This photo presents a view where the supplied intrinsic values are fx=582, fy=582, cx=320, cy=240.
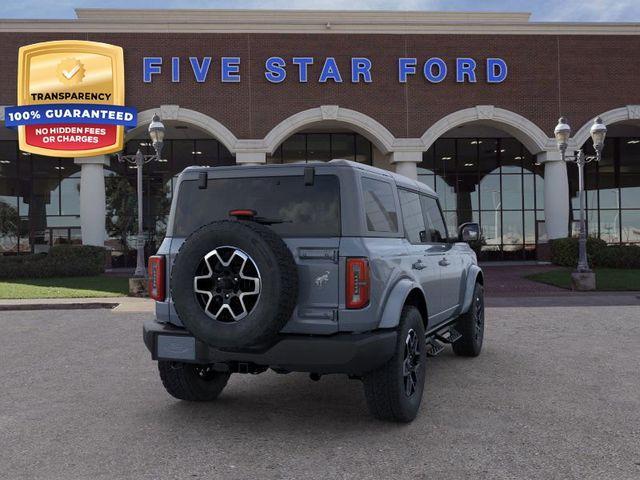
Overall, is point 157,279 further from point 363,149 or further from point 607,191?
point 607,191

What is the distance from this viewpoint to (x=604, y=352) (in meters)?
7.82

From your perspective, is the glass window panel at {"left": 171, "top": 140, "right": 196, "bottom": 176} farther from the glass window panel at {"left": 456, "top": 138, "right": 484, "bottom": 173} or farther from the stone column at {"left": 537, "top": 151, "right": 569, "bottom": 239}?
the stone column at {"left": 537, "top": 151, "right": 569, "bottom": 239}

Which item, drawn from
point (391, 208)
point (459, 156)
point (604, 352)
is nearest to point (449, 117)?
point (459, 156)

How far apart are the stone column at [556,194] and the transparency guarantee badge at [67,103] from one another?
1800cm

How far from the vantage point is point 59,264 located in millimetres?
21438

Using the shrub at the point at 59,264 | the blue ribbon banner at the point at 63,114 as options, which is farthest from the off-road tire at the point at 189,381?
the blue ribbon banner at the point at 63,114

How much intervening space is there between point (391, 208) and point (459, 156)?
89.3 ft

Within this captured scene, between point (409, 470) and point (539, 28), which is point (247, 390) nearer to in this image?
point (409, 470)

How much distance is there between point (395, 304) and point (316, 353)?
30.9 inches

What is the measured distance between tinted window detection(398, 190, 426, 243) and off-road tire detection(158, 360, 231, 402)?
2.22m

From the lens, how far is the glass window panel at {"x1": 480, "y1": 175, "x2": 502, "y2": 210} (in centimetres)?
3136

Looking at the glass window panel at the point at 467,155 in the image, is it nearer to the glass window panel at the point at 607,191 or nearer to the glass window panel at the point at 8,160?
the glass window panel at the point at 607,191

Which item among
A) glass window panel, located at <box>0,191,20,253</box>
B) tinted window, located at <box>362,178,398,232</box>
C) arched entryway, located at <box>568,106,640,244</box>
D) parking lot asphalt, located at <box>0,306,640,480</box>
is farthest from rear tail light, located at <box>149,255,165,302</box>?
arched entryway, located at <box>568,106,640,244</box>

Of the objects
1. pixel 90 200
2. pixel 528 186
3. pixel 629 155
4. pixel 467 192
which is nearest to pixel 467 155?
pixel 467 192
